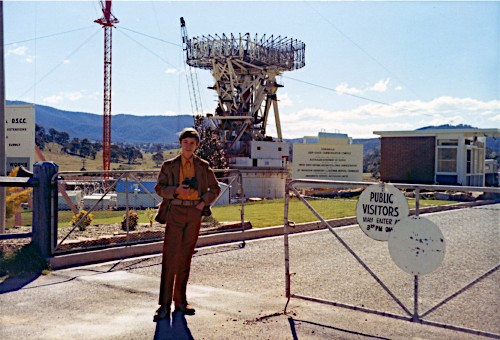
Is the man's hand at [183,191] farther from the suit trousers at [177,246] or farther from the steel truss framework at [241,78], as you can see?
the steel truss framework at [241,78]

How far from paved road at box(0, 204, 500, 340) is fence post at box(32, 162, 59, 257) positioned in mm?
682

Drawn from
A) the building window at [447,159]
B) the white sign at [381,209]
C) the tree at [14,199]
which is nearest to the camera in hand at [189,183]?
the white sign at [381,209]

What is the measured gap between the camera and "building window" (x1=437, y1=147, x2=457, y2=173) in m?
43.8

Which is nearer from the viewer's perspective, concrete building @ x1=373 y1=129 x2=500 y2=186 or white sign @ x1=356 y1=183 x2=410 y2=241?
white sign @ x1=356 y1=183 x2=410 y2=241

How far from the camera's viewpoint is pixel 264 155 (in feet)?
218

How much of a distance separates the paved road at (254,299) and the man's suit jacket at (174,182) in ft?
4.15

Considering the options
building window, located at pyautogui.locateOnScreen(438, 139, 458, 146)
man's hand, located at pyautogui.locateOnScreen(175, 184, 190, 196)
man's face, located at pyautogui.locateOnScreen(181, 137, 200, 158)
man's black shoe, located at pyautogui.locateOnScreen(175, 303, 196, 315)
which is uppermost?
building window, located at pyautogui.locateOnScreen(438, 139, 458, 146)

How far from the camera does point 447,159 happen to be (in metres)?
44.2

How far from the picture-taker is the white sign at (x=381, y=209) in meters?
6.90

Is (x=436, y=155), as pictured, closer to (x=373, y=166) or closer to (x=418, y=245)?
(x=418, y=245)

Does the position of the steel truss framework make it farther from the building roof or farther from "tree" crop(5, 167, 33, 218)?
"tree" crop(5, 167, 33, 218)

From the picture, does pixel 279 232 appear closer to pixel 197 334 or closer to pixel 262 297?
pixel 262 297

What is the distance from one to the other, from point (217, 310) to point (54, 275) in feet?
10.8

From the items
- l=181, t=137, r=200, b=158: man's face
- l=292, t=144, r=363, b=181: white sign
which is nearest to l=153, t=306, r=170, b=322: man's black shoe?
l=181, t=137, r=200, b=158: man's face
